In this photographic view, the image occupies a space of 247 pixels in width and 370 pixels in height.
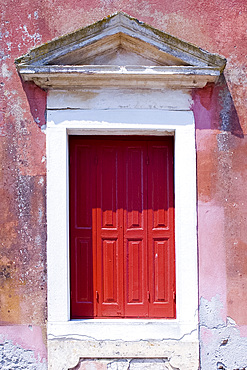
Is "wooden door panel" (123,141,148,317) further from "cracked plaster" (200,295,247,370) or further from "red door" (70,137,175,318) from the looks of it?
"cracked plaster" (200,295,247,370)

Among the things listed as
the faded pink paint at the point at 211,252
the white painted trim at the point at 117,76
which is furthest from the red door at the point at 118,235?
the white painted trim at the point at 117,76

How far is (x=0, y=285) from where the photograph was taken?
14.4ft

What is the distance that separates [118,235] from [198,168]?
1114mm

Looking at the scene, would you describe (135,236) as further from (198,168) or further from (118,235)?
(198,168)

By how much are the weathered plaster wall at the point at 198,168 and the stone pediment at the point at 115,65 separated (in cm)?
27

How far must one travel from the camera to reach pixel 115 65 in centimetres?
440

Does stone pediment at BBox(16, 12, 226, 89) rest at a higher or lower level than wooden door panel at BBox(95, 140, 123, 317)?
higher

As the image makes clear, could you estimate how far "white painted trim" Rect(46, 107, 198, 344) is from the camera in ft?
14.2

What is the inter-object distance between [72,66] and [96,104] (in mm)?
462

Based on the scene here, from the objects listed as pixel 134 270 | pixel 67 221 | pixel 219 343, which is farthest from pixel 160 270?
pixel 67 221

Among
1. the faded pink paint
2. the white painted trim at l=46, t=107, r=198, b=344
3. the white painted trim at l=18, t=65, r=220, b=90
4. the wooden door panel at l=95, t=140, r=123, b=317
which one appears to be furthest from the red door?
the white painted trim at l=18, t=65, r=220, b=90

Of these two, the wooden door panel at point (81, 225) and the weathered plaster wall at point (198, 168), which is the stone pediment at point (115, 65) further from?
the wooden door panel at point (81, 225)

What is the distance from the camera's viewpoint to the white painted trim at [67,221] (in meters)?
4.33

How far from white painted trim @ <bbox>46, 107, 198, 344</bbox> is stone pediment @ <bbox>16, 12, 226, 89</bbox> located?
0.32 meters
